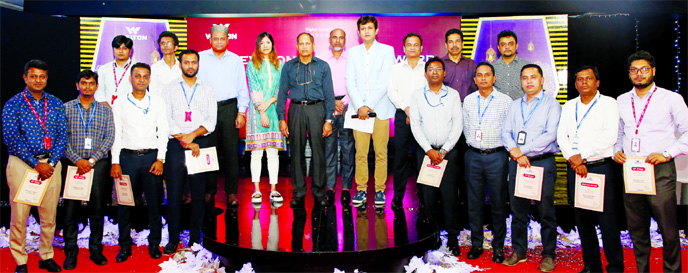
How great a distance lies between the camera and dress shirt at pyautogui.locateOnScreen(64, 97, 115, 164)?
12.8 ft

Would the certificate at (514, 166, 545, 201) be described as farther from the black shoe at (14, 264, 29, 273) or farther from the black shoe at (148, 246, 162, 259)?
the black shoe at (14, 264, 29, 273)

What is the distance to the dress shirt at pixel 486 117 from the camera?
3922 millimetres

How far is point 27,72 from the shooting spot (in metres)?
3.71

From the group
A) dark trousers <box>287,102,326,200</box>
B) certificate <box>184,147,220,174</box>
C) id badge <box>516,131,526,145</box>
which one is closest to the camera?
id badge <box>516,131,526,145</box>

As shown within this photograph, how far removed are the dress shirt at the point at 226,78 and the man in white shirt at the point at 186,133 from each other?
17.7 inches

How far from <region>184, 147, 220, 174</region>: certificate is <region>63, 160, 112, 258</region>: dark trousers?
646mm

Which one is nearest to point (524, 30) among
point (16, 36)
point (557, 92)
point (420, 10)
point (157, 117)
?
point (557, 92)

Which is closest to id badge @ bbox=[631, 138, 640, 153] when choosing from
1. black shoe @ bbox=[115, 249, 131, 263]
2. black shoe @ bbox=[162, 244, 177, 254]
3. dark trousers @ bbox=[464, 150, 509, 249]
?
dark trousers @ bbox=[464, 150, 509, 249]

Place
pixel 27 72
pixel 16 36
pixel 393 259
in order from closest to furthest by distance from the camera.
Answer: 1. pixel 393 259
2. pixel 27 72
3. pixel 16 36

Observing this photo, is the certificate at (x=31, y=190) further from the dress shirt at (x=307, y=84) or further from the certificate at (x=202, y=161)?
the dress shirt at (x=307, y=84)

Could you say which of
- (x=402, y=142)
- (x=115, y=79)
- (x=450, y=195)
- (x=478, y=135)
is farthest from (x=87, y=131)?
(x=478, y=135)

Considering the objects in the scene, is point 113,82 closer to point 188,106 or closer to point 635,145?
point 188,106

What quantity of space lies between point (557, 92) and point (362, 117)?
11.9 ft

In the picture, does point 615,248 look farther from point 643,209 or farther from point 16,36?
point 16,36
